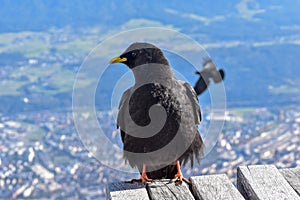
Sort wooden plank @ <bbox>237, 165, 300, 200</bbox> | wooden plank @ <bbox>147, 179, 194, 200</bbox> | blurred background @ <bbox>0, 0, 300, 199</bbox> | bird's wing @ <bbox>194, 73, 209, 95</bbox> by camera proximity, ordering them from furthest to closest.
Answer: blurred background @ <bbox>0, 0, 300, 199</bbox> → bird's wing @ <bbox>194, 73, 209, 95</bbox> → wooden plank @ <bbox>147, 179, 194, 200</bbox> → wooden plank @ <bbox>237, 165, 300, 200</bbox>

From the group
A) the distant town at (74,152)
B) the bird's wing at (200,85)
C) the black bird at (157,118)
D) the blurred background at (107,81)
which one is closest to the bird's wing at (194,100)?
the black bird at (157,118)

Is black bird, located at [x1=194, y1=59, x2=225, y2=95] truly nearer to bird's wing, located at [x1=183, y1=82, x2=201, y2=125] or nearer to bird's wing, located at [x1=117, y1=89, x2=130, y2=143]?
bird's wing, located at [x1=183, y1=82, x2=201, y2=125]

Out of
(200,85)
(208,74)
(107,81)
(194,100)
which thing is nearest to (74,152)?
(107,81)

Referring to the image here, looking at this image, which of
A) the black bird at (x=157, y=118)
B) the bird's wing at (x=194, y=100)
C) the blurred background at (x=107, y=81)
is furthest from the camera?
the blurred background at (x=107, y=81)

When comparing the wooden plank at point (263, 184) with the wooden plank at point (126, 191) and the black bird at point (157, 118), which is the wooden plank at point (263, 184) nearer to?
the wooden plank at point (126, 191)

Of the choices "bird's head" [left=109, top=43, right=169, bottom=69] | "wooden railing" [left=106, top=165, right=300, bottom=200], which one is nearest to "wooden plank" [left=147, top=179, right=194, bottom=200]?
"wooden railing" [left=106, top=165, right=300, bottom=200]

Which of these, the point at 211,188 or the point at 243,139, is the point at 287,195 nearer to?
the point at 211,188

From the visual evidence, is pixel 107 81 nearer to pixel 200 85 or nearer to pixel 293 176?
pixel 200 85
